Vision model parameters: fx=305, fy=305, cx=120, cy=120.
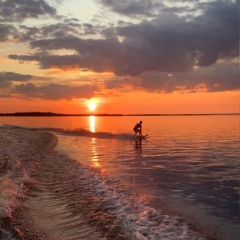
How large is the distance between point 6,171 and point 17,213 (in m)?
6.67

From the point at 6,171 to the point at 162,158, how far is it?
40.4 feet

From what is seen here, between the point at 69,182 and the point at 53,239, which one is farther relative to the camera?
the point at 69,182

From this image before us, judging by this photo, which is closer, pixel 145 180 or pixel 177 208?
pixel 177 208

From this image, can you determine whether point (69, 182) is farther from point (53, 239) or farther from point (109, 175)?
point (53, 239)

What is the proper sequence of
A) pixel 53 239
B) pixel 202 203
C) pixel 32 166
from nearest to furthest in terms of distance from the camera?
pixel 53 239 < pixel 202 203 < pixel 32 166

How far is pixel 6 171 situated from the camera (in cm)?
1559

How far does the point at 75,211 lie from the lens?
1005 centimetres

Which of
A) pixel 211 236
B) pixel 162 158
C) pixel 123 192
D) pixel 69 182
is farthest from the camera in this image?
pixel 162 158

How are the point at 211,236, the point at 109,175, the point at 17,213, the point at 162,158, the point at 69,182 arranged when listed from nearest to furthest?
the point at 211,236 < the point at 17,213 < the point at 69,182 < the point at 109,175 < the point at 162,158

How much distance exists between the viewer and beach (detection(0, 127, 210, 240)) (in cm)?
823

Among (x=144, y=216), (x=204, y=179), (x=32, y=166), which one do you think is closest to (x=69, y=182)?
(x=32, y=166)

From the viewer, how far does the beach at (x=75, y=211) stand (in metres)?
8.23

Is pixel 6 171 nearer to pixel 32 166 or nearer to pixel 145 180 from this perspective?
pixel 32 166

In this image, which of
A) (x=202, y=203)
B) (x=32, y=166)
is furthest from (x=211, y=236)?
(x=32, y=166)
